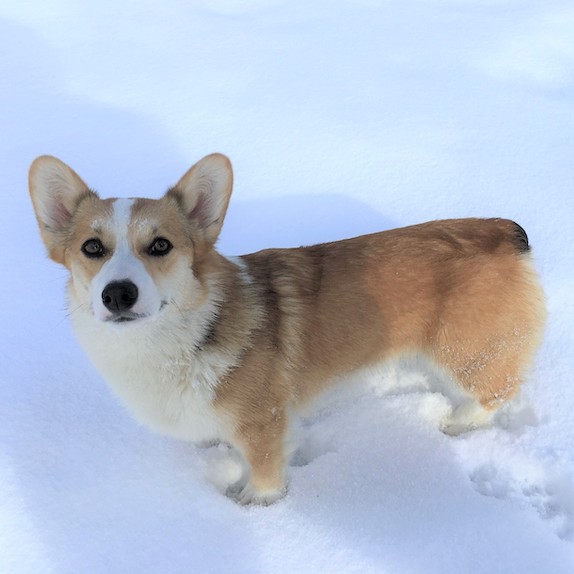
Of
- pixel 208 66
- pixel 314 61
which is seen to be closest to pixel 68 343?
pixel 208 66

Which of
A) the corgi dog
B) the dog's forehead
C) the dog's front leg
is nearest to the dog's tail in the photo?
→ the corgi dog

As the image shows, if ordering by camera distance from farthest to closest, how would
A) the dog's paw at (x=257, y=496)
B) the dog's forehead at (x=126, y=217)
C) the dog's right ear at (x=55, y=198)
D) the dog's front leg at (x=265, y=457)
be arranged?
the dog's paw at (x=257, y=496), the dog's front leg at (x=265, y=457), the dog's right ear at (x=55, y=198), the dog's forehead at (x=126, y=217)

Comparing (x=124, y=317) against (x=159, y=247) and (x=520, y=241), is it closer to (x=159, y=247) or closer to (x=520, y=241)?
(x=159, y=247)

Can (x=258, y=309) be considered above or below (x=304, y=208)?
below

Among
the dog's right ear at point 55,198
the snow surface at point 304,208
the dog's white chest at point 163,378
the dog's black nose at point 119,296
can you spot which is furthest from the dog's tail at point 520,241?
the dog's right ear at point 55,198

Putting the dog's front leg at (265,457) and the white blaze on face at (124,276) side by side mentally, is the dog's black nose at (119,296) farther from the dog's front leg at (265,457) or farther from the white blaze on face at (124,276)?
the dog's front leg at (265,457)

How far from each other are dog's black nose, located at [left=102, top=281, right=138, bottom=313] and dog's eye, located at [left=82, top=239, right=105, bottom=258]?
228mm

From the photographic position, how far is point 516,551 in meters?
1.90

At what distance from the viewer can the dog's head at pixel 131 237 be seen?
1658 mm

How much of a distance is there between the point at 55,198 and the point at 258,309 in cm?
90

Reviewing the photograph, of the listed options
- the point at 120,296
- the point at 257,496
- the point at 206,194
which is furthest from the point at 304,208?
the point at 120,296

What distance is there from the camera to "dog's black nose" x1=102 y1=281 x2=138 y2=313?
1609 millimetres

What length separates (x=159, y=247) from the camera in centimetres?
182

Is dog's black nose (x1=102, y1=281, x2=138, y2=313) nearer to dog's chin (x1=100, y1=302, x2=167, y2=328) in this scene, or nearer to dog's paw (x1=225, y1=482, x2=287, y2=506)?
dog's chin (x1=100, y1=302, x2=167, y2=328)
